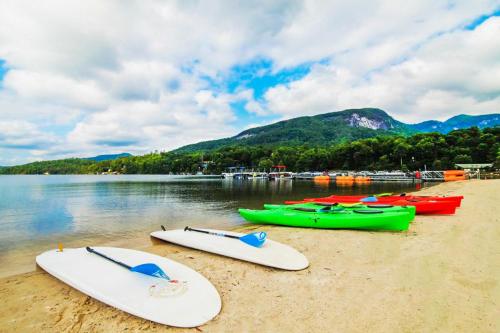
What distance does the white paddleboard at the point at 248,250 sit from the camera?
6867 mm

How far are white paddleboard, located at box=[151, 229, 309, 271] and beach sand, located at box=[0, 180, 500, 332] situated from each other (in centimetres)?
22

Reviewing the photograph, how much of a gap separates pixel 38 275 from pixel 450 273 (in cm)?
1084

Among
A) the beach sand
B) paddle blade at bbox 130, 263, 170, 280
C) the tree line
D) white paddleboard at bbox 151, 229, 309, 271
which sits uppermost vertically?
the tree line

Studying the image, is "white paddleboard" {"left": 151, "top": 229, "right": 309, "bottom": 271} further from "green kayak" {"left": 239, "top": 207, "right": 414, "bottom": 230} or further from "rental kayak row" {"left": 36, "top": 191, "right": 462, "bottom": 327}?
"green kayak" {"left": 239, "top": 207, "right": 414, "bottom": 230}

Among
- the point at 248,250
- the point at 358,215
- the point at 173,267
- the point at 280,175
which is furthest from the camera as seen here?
the point at 280,175

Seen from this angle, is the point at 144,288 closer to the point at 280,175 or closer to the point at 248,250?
the point at 248,250

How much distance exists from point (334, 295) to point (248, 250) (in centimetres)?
299

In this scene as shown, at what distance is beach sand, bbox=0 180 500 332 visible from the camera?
14.1 ft

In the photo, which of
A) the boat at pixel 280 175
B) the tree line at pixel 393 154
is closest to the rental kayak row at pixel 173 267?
the tree line at pixel 393 154

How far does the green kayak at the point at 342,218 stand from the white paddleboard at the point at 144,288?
722cm

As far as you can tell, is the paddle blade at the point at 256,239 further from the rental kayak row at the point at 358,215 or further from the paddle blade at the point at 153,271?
the rental kayak row at the point at 358,215

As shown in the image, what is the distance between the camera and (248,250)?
7.66 meters

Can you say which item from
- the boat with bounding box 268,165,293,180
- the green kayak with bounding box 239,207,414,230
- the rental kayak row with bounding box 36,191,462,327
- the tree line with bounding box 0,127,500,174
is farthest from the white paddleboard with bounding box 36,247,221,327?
the boat with bounding box 268,165,293,180

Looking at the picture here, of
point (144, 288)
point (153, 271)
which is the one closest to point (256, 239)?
point (153, 271)
